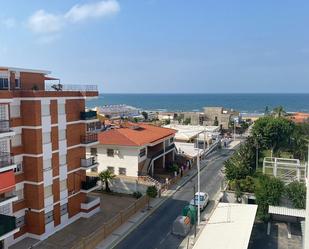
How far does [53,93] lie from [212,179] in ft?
102

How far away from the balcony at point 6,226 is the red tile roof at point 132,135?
2246cm

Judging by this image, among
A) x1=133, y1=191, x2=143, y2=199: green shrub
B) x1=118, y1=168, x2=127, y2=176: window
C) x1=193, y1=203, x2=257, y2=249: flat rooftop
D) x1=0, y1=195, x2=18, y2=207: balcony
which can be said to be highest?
x1=0, y1=195, x2=18, y2=207: balcony

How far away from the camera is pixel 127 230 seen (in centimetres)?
3662

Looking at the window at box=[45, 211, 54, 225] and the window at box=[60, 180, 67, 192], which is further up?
the window at box=[60, 180, 67, 192]

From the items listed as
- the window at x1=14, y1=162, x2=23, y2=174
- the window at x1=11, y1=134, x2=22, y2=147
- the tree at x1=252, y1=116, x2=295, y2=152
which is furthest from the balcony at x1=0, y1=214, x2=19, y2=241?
the tree at x1=252, y1=116, x2=295, y2=152

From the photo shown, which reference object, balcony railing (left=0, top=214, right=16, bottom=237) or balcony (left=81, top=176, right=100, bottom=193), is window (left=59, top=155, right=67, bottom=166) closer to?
balcony (left=81, top=176, right=100, bottom=193)

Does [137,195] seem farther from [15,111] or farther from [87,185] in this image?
[15,111]

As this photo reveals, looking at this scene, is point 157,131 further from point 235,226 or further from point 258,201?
point 235,226

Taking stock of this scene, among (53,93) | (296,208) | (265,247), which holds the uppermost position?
(53,93)

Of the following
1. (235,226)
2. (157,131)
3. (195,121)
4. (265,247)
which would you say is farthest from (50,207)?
(195,121)

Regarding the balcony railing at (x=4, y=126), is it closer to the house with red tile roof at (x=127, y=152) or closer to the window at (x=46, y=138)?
the window at (x=46, y=138)

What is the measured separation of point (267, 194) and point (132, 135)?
22.6 metres

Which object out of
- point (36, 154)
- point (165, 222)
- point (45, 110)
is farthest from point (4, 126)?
point (165, 222)

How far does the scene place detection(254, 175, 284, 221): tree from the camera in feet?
123
